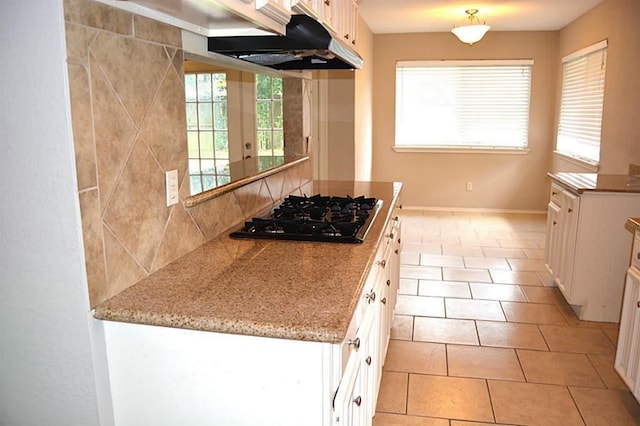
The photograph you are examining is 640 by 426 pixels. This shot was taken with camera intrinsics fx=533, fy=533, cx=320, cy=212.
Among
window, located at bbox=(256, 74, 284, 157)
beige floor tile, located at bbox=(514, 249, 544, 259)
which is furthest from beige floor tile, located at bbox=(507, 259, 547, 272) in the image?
window, located at bbox=(256, 74, 284, 157)

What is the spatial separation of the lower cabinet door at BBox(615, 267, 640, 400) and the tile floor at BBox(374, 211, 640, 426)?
0.21m

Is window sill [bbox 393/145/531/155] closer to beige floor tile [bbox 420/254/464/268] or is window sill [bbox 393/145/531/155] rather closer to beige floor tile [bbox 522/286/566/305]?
beige floor tile [bbox 420/254/464/268]

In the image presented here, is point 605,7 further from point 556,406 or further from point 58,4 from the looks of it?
point 58,4

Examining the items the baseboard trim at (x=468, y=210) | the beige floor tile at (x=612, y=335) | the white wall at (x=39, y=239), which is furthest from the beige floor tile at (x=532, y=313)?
the baseboard trim at (x=468, y=210)

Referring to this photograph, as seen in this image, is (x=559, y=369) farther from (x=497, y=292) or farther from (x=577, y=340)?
(x=497, y=292)

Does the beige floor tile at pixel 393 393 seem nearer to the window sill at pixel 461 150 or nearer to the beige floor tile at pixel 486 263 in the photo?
the beige floor tile at pixel 486 263

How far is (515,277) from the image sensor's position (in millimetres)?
4371

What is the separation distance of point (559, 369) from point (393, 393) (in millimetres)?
946

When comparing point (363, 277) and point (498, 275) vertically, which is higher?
point (363, 277)

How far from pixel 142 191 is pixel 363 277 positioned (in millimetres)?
698

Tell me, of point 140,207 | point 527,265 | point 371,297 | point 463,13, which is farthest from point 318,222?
point 463,13

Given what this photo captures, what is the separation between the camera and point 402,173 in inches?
291

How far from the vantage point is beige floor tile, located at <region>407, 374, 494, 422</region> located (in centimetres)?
245

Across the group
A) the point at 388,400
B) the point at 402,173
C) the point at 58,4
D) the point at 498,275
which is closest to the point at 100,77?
the point at 58,4
